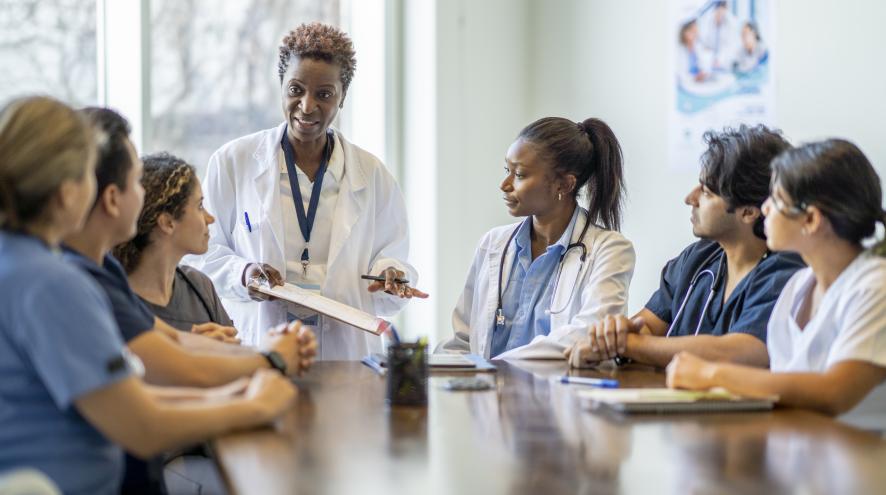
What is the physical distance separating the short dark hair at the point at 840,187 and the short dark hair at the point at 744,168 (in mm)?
471

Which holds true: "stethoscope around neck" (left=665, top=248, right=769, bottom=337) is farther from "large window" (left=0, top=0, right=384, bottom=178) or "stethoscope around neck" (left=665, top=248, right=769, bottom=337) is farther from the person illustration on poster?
"large window" (left=0, top=0, right=384, bottom=178)

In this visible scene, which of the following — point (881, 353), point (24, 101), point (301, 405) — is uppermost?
point (24, 101)

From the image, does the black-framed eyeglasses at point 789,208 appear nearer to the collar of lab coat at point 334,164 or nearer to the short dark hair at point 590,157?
the short dark hair at point 590,157

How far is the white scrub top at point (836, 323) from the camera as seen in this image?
6.68ft

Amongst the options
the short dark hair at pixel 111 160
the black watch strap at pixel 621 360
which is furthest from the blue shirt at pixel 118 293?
the black watch strap at pixel 621 360

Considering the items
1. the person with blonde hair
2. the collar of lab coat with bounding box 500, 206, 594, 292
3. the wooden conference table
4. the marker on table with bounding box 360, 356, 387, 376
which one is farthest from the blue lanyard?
the person with blonde hair

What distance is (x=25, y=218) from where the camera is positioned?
5.11 ft

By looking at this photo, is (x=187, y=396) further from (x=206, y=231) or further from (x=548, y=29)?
(x=548, y=29)

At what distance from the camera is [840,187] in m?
2.22

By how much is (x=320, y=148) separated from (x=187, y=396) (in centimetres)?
184

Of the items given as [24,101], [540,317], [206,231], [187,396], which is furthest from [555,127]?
[24,101]

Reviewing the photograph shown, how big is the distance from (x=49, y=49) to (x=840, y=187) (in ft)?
10.6

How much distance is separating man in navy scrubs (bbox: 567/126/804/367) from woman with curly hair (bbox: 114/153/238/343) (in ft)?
3.38

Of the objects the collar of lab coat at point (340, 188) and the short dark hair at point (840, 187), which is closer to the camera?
the short dark hair at point (840, 187)
